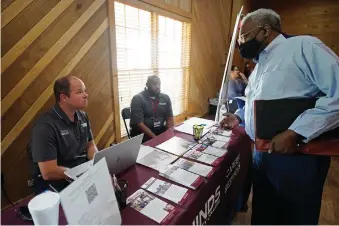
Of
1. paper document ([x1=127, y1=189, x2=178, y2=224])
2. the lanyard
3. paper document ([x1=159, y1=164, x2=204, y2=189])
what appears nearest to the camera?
paper document ([x1=127, y1=189, x2=178, y2=224])

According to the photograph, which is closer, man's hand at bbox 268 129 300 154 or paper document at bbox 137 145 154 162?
man's hand at bbox 268 129 300 154

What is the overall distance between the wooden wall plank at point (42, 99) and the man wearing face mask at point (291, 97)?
1.65 meters

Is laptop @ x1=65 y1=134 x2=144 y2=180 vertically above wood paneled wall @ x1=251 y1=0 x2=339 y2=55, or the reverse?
wood paneled wall @ x1=251 y1=0 x2=339 y2=55

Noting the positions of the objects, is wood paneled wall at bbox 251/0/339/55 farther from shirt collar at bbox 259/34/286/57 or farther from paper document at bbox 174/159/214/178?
paper document at bbox 174/159/214/178

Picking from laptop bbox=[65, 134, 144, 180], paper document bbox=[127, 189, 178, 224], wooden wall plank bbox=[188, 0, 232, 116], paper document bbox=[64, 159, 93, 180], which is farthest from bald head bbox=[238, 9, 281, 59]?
wooden wall plank bbox=[188, 0, 232, 116]

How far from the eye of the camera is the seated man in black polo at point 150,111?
225cm

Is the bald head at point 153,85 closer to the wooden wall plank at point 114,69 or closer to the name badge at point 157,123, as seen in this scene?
the name badge at point 157,123

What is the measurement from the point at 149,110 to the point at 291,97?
1.54 meters

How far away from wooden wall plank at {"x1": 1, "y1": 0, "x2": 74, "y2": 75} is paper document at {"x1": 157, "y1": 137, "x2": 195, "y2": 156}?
1411 mm

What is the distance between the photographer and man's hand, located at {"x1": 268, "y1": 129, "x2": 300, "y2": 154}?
3.30 feet

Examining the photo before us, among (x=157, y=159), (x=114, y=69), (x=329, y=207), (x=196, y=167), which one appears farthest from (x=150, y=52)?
(x=329, y=207)

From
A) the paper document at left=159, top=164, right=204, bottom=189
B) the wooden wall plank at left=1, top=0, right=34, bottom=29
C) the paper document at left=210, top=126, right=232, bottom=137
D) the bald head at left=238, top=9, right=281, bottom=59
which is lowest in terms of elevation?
the paper document at left=159, top=164, right=204, bottom=189

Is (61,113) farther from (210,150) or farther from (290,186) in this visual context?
(290,186)

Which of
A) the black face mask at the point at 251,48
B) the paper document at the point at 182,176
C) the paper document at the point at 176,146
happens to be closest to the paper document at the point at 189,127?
the paper document at the point at 176,146
